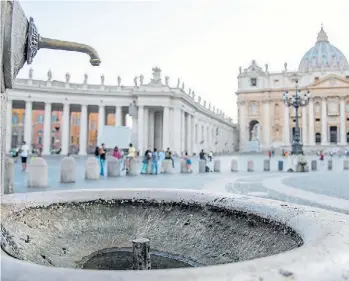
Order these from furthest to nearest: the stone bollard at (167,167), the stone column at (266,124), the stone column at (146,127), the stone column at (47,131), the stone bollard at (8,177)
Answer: the stone column at (266,124) → the stone column at (146,127) → the stone column at (47,131) → the stone bollard at (167,167) → the stone bollard at (8,177)

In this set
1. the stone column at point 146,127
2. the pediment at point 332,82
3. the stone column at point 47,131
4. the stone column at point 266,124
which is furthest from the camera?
the stone column at point 266,124

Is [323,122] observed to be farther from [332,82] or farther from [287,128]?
[332,82]

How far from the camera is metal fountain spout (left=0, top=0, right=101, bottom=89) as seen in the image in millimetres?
1860

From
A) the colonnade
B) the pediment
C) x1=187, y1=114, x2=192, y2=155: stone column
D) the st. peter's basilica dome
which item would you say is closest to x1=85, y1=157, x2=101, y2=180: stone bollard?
the colonnade

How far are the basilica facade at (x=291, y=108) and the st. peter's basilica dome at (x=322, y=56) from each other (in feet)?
48.8

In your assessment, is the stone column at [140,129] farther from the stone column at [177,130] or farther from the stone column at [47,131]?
the stone column at [47,131]

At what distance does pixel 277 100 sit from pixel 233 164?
62694mm

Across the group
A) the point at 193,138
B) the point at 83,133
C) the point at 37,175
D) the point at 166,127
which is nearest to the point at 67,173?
the point at 37,175

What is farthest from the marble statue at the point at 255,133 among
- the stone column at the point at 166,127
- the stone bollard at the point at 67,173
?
the stone bollard at the point at 67,173

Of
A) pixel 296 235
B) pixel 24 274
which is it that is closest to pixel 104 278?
pixel 24 274

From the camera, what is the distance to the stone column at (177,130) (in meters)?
52.1

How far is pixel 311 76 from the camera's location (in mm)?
80000

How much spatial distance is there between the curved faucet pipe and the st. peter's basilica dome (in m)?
100

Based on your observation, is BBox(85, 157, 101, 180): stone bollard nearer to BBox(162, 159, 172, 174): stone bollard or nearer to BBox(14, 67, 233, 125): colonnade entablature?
BBox(162, 159, 172, 174): stone bollard
